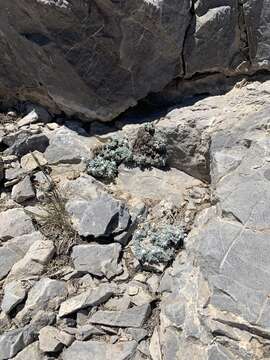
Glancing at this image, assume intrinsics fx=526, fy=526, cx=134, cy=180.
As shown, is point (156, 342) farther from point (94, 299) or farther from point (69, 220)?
point (69, 220)

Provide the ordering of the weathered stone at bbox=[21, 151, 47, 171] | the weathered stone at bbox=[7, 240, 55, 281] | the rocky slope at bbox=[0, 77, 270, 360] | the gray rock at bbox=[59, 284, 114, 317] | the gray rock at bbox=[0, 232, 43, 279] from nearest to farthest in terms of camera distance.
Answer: the rocky slope at bbox=[0, 77, 270, 360] < the gray rock at bbox=[59, 284, 114, 317] < the weathered stone at bbox=[7, 240, 55, 281] < the gray rock at bbox=[0, 232, 43, 279] < the weathered stone at bbox=[21, 151, 47, 171]

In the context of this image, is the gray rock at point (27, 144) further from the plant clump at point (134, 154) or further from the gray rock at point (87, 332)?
the gray rock at point (87, 332)

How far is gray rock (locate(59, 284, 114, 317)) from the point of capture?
5312mm

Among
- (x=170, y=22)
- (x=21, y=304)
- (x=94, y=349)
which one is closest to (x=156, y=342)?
(x=94, y=349)

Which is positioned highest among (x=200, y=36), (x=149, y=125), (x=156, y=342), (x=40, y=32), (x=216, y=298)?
(x=40, y=32)

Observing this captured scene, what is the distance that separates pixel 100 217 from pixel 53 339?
152cm

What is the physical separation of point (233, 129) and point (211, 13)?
1.66 metres

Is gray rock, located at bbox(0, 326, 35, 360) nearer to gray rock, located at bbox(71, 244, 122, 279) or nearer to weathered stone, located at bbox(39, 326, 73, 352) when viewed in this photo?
weathered stone, located at bbox(39, 326, 73, 352)

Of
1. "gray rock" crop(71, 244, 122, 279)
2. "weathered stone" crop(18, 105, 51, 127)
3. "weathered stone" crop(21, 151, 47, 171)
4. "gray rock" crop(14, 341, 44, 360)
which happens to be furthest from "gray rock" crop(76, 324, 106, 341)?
"weathered stone" crop(18, 105, 51, 127)

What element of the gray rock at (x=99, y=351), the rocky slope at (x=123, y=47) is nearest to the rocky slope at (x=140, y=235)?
the gray rock at (x=99, y=351)

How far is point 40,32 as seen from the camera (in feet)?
22.5

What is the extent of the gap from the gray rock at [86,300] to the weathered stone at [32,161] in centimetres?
218

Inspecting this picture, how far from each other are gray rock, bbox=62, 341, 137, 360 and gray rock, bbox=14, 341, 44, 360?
250 millimetres

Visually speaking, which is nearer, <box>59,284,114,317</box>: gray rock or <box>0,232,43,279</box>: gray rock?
<box>59,284,114,317</box>: gray rock
